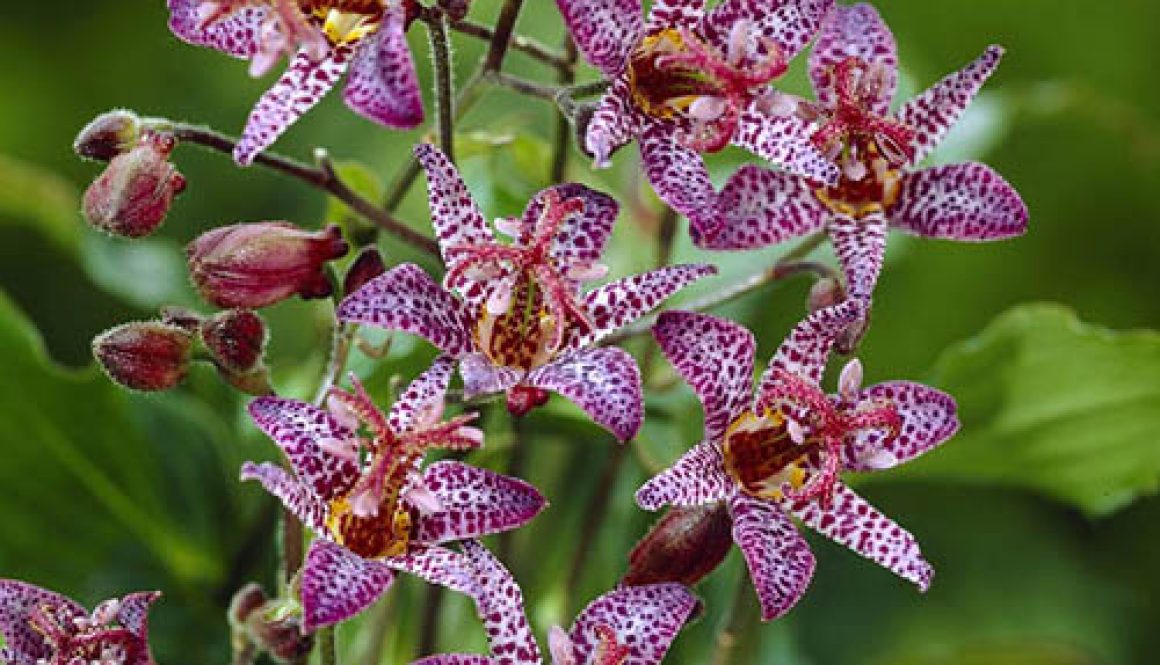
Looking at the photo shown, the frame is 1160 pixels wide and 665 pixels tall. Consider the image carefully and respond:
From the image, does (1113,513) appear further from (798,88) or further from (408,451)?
(408,451)

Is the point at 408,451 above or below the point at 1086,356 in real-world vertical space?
above

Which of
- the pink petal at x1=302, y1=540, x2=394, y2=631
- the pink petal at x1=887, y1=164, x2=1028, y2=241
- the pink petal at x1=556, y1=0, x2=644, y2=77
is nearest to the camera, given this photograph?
the pink petal at x1=302, y1=540, x2=394, y2=631

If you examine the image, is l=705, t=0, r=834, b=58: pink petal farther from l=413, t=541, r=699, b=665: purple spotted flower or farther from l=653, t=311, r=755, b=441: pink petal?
l=413, t=541, r=699, b=665: purple spotted flower

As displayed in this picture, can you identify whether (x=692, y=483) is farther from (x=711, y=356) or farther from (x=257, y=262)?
(x=257, y=262)

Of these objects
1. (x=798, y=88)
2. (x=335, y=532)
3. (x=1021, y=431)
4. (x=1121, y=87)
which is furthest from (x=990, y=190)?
(x=1121, y=87)

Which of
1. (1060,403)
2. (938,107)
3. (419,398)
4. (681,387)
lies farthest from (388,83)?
(1060,403)

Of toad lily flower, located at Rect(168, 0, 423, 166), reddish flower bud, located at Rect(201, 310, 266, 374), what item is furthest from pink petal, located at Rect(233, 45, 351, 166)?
reddish flower bud, located at Rect(201, 310, 266, 374)

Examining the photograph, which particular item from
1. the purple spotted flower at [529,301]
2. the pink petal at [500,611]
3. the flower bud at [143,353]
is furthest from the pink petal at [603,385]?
the flower bud at [143,353]

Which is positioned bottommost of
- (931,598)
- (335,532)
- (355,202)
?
(931,598)
